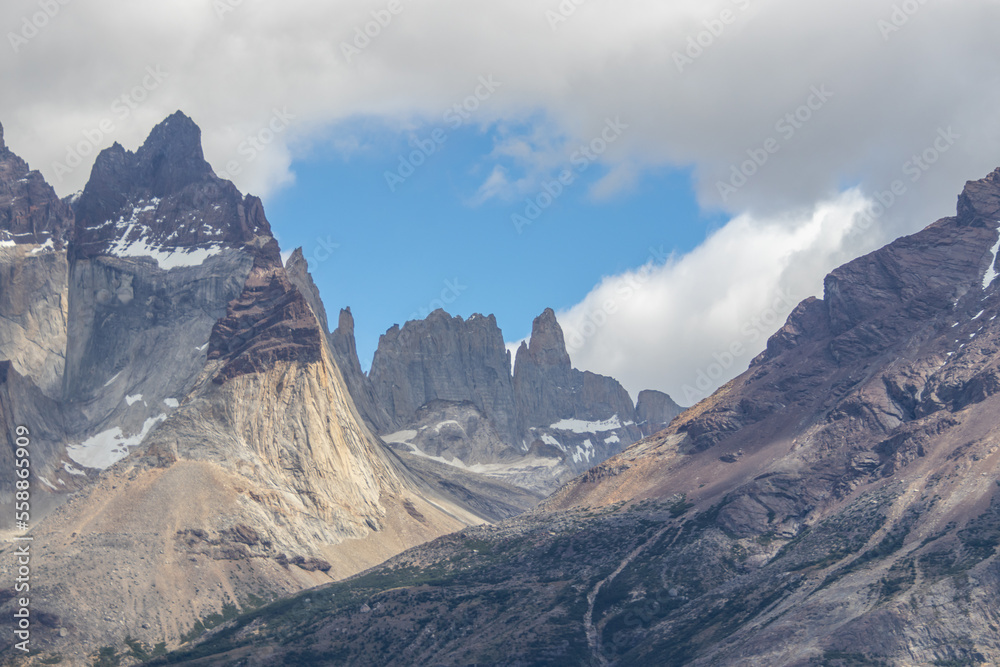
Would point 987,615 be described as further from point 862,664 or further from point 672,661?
point 672,661

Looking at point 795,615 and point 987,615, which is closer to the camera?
point 987,615

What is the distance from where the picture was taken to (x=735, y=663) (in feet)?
603

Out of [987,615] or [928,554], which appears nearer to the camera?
[987,615]

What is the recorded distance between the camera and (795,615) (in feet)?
633

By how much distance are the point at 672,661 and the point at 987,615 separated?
49449mm

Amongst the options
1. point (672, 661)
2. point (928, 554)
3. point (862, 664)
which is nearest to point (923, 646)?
point (862, 664)

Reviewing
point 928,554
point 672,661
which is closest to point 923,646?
point 928,554

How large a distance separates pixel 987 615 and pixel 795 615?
28589mm

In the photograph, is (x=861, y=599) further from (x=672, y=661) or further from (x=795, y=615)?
(x=672, y=661)

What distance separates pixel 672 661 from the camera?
199 m

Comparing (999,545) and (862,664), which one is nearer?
(862,664)

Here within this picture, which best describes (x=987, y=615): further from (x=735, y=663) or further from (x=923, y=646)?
(x=735, y=663)

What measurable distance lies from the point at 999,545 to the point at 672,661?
55137 mm

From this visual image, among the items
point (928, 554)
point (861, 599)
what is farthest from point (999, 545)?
point (861, 599)
